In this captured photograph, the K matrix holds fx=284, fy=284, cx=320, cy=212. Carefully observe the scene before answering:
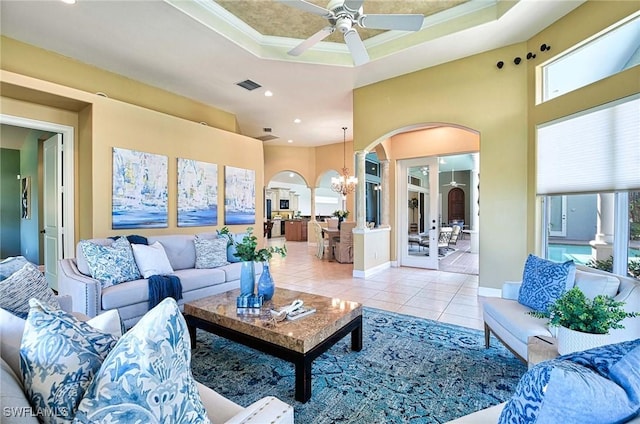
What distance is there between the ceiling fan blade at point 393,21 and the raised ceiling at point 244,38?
3.04 feet

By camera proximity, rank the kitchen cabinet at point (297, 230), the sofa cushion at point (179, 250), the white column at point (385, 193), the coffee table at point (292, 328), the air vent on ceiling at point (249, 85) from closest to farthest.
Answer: the coffee table at point (292, 328)
the sofa cushion at point (179, 250)
the air vent on ceiling at point (249, 85)
the white column at point (385, 193)
the kitchen cabinet at point (297, 230)

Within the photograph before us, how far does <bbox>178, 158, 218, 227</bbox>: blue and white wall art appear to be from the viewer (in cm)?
504

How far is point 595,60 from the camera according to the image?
3.05m

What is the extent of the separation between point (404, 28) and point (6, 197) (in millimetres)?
9347

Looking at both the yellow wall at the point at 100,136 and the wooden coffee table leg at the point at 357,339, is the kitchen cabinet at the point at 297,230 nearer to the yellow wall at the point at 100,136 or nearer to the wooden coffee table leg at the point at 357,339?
the yellow wall at the point at 100,136

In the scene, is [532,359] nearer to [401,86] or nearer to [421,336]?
[421,336]

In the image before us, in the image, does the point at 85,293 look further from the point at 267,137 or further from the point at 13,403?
the point at 267,137

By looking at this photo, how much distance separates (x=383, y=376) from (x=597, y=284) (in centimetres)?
164

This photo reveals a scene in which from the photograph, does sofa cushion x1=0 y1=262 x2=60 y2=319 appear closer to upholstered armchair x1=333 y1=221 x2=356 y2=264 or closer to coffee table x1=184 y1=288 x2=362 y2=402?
coffee table x1=184 y1=288 x2=362 y2=402

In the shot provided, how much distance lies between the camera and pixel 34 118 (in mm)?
3938

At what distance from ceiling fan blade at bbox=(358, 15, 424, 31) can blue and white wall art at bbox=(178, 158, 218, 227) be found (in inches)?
147

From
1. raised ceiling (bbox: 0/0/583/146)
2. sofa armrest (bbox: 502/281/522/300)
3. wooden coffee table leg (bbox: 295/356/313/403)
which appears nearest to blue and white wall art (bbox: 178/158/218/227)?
raised ceiling (bbox: 0/0/583/146)

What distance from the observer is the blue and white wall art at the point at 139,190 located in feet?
13.9

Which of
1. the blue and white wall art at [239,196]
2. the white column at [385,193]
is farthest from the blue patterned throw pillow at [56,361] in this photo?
the white column at [385,193]
